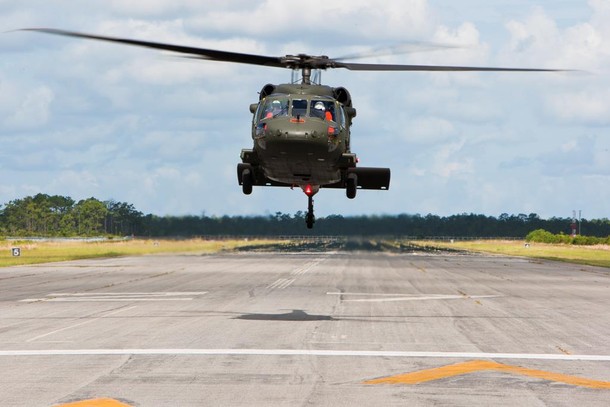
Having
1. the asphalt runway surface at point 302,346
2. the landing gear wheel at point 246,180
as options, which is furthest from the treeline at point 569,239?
the landing gear wheel at point 246,180

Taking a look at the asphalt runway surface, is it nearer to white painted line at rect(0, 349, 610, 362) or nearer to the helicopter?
white painted line at rect(0, 349, 610, 362)

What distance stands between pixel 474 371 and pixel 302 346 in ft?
15.7

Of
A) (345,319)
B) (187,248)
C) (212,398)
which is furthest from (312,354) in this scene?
(187,248)

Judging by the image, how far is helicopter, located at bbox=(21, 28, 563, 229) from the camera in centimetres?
2622

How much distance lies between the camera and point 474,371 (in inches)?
706

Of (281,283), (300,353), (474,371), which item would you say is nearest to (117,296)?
(281,283)

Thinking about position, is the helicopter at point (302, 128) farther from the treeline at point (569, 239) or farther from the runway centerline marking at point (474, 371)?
the treeline at point (569, 239)

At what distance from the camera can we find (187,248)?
113 meters

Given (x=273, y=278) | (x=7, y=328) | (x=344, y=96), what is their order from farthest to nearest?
(x=273, y=278), (x=344, y=96), (x=7, y=328)

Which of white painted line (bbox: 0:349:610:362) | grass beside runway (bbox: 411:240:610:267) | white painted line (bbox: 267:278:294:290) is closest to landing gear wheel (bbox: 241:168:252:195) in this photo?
white painted line (bbox: 0:349:610:362)

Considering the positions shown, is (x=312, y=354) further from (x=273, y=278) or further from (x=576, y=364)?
(x=273, y=278)

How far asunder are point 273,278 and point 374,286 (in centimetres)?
760

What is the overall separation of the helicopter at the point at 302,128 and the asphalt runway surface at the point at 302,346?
13.5ft

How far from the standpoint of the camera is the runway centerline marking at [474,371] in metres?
16.6
